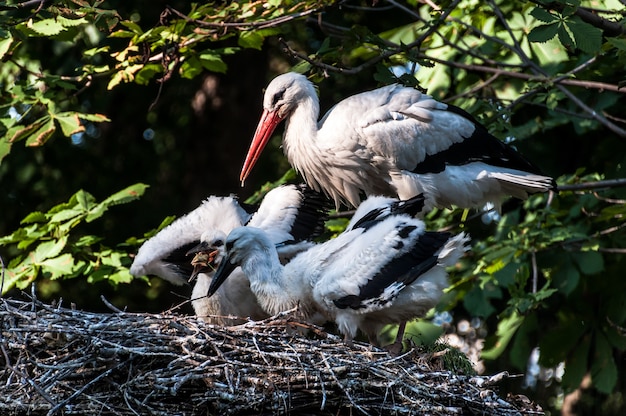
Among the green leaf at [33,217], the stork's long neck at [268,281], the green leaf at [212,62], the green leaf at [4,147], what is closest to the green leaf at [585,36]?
the stork's long neck at [268,281]

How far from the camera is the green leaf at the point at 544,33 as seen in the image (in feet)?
21.4

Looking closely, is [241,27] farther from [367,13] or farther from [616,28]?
[367,13]

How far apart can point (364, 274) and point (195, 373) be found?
1347 millimetres

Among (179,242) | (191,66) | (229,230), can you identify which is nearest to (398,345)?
(229,230)

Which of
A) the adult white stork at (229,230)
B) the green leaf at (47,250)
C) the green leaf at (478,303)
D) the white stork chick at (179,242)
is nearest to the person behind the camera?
the adult white stork at (229,230)

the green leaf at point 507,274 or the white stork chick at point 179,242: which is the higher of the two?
the white stork chick at point 179,242

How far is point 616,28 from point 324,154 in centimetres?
215

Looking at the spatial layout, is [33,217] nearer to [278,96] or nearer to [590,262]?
[278,96]

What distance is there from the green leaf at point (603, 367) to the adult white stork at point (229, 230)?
2417 mm

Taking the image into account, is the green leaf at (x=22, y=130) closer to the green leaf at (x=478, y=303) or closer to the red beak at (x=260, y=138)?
the red beak at (x=260, y=138)

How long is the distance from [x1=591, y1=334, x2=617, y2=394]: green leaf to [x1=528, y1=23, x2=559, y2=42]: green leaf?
335 centimetres

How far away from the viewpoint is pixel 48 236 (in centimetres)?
880

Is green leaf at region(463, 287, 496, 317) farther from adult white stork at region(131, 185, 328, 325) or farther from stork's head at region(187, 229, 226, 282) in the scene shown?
stork's head at region(187, 229, 226, 282)

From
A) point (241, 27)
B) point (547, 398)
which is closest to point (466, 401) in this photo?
point (241, 27)
